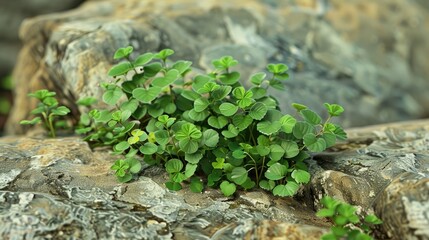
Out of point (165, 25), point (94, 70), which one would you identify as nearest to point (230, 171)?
point (94, 70)

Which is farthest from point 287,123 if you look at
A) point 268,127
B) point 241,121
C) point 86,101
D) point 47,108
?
point 47,108

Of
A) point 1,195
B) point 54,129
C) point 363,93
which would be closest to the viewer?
point 1,195

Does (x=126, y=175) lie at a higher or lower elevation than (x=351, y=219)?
lower

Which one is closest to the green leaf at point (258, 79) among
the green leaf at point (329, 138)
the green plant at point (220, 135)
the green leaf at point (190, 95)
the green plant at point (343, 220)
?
the green plant at point (220, 135)

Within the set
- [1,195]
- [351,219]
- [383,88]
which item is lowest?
[383,88]

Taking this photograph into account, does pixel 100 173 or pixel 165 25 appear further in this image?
Result: pixel 165 25

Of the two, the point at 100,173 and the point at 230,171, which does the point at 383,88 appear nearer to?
the point at 230,171

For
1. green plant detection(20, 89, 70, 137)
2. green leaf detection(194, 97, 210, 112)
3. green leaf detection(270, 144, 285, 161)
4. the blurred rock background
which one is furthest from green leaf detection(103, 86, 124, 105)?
the blurred rock background

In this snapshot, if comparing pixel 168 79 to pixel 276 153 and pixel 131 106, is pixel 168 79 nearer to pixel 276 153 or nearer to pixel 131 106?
pixel 131 106

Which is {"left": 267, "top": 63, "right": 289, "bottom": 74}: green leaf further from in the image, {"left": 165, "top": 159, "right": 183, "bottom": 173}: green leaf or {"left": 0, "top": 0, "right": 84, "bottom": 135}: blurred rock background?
{"left": 0, "top": 0, "right": 84, "bottom": 135}: blurred rock background
